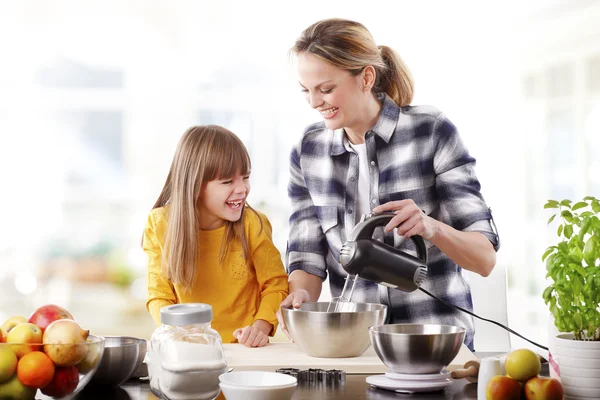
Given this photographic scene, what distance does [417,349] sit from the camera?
4.39ft

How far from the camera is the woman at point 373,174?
2.06m

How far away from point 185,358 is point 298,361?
0.40m

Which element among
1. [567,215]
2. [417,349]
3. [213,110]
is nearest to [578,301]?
[567,215]

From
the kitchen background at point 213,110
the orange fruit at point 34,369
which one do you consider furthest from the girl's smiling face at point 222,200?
the kitchen background at point 213,110

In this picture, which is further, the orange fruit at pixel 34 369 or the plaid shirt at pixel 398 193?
the plaid shirt at pixel 398 193

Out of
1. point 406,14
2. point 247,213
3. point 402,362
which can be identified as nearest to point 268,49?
point 406,14

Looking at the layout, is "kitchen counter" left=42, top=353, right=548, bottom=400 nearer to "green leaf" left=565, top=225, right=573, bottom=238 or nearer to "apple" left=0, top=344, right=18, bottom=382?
"apple" left=0, top=344, right=18, bottom=382

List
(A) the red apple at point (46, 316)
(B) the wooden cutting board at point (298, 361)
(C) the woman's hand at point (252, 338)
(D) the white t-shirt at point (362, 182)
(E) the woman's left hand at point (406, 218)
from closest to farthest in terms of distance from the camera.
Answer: (A) the red apple at point (46, 316) → (B) the wooden cutting board at point (298, 361) → (E) the woman's left hand at point (406, 218) → (C) the woman's hand at point (252, 338) → (D) the white t-shirt at point (362, 182)

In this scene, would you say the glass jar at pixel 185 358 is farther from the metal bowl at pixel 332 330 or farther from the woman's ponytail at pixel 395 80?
the woman's ponytail at pixel 395 80

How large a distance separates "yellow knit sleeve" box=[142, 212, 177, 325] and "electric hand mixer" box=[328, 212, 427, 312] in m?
0.81

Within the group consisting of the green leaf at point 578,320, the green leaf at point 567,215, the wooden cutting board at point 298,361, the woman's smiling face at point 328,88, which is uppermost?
the woman's smiling face at point 328,88

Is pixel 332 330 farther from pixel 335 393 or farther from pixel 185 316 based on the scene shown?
pixel 185 316

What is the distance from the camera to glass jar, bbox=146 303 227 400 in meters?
1.24

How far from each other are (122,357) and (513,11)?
18.5ft
